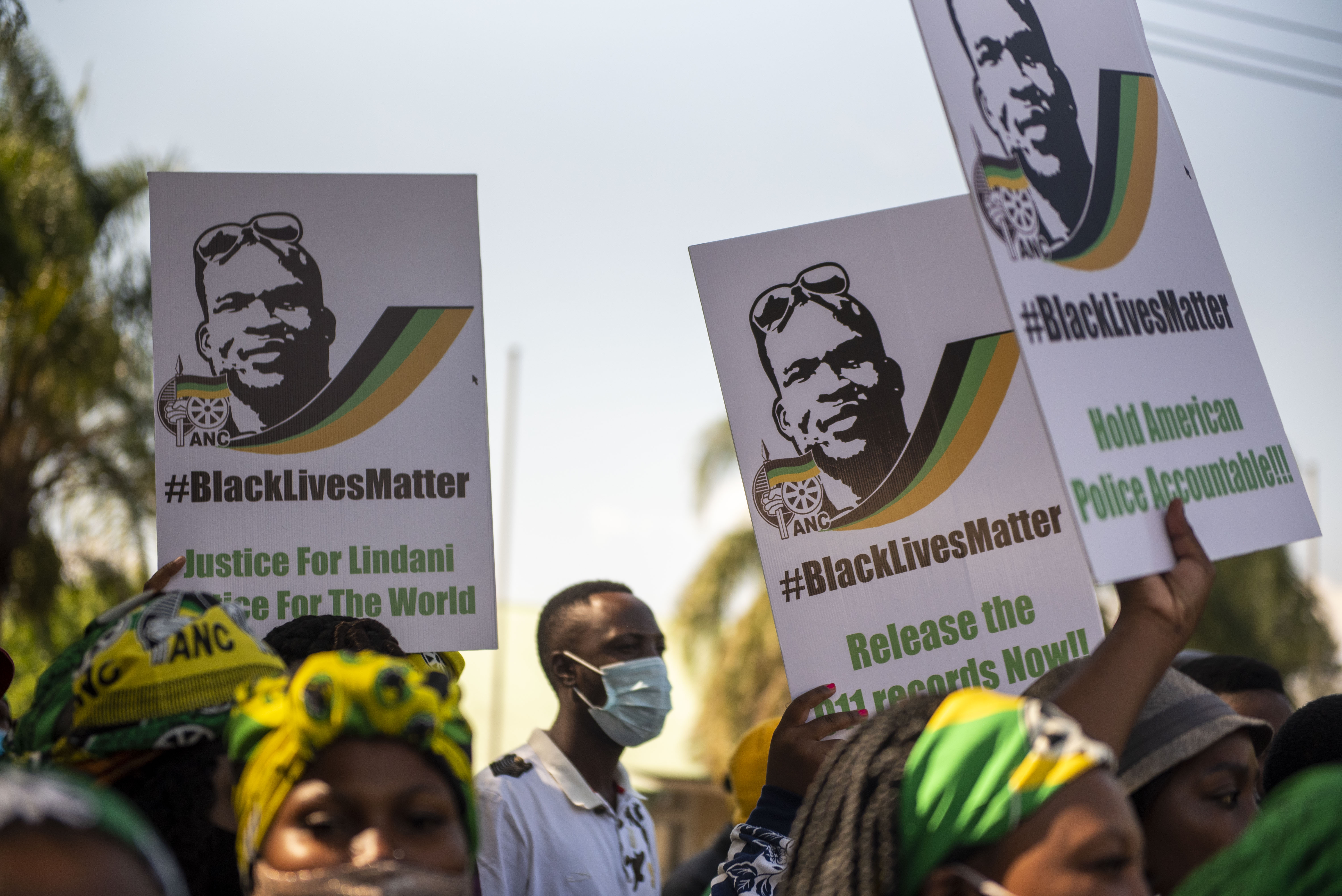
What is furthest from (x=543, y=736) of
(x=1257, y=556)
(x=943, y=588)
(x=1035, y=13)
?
(x=1257, y=556)

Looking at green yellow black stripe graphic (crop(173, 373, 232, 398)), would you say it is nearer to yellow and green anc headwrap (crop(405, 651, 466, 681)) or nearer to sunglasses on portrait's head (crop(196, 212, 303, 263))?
sunglasses on portrait's head (crop(196, 212, 303, 263))

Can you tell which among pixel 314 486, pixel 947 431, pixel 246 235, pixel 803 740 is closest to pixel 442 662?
pixel 314 486

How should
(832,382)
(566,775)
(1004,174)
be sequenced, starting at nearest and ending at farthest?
(1004,174), (832,382), (566,775)

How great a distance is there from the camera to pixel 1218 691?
4.18 meters

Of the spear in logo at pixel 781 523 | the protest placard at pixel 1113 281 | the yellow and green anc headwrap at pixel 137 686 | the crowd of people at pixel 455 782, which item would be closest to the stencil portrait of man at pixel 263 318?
the crowd of people at pixel 455 782

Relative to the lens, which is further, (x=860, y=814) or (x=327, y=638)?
(x=327, y=638)

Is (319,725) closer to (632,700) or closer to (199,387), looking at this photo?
(199,387)

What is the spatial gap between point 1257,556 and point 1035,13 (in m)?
17.6

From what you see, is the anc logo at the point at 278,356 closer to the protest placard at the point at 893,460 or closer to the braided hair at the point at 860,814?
the protest placard at the point at 893,460

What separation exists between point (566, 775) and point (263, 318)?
6.06ft

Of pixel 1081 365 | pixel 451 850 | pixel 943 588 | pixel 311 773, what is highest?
pixel 1081 365

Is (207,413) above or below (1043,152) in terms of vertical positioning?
above

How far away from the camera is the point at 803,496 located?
3238 mm

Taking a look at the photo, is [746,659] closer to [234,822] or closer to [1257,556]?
[1257,556]
